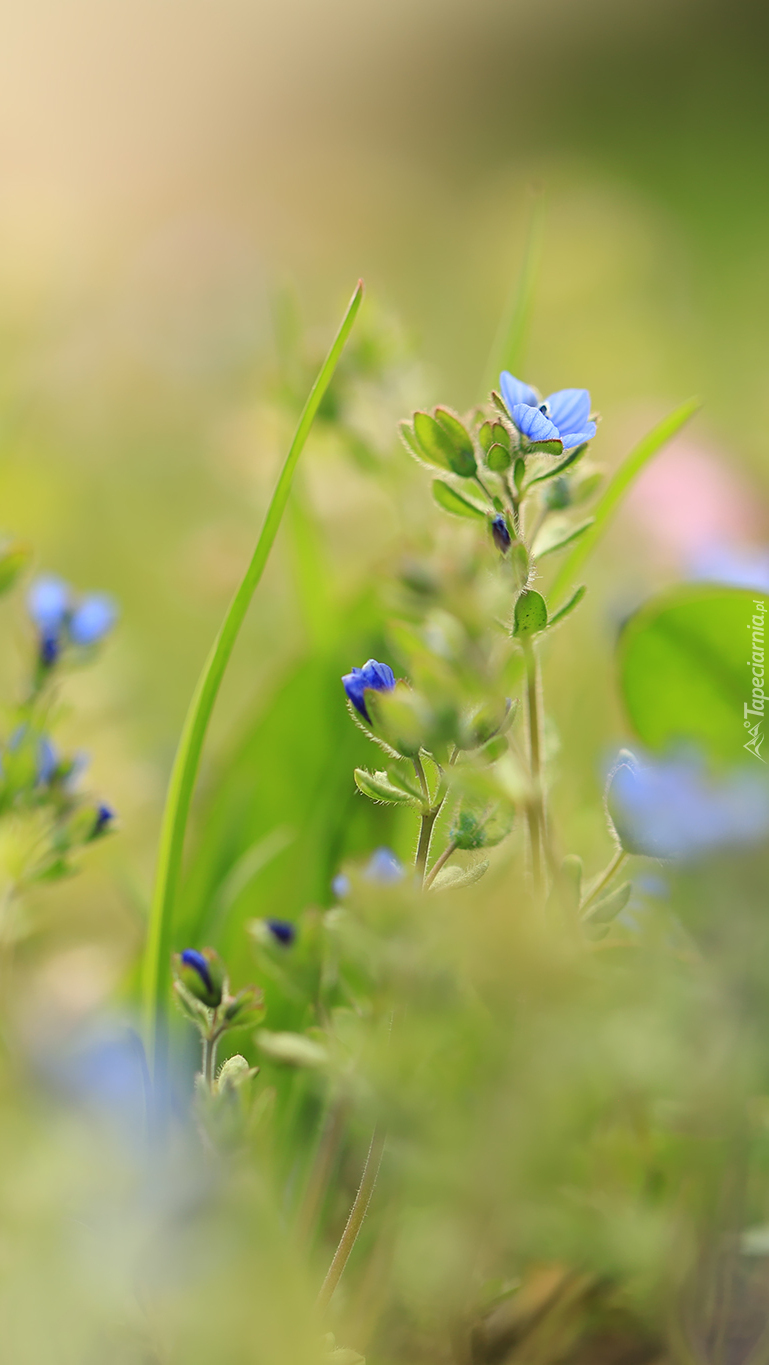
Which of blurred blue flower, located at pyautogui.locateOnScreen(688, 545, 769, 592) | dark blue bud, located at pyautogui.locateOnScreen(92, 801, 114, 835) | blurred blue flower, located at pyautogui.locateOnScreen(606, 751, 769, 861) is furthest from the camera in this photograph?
blurred blue flower, located at pyautogui.locateOnScreen(688, 545, 769, 592)

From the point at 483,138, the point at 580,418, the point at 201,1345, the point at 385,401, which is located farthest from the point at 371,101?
the point at 201,1345

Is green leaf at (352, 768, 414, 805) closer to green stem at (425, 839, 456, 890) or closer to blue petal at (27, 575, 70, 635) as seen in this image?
green stem at (425, 839, 456, 890)

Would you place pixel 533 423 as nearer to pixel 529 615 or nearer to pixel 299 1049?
pixel 529 615

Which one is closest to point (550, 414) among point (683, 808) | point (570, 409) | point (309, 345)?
point (570, 409)

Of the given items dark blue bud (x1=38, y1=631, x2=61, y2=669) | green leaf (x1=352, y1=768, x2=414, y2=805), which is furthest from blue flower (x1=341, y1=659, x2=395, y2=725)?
dark blue bud (x1=38, y1=631, x2=61, y2=669)

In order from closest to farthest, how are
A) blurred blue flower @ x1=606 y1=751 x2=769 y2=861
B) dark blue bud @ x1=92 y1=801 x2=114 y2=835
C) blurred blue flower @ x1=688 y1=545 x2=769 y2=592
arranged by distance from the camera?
blurred blue flower @ x1=606 y1=751 x2=769 y2=861, dark blue bud @ x1=92 y1=801 x2=114 y2=835, blurred blue flower @ x1=688 y1=545 x2=769 y2=592

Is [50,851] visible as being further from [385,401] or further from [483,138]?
[483,138]

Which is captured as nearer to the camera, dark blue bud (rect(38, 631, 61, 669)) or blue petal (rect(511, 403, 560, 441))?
blue petal (rect(511, 403, 560, 441))

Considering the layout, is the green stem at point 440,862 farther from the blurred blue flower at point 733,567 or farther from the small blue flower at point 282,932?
the blurred blue flower at point 733,567
